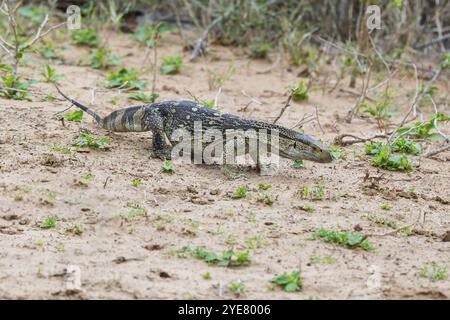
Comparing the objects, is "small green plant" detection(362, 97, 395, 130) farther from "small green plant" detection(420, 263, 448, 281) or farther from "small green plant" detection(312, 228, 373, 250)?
"small green plant" detection(420, 263, 448, 281)

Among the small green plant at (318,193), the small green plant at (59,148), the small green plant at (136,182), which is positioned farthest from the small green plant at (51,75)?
the small green plant at (318,193)

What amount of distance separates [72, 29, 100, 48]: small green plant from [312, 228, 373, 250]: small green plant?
6.32 metres

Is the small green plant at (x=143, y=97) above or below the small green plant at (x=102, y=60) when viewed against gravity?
below

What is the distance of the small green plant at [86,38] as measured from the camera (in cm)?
1127

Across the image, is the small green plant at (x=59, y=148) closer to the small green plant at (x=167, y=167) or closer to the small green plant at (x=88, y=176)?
the small green plant at (x=88, y=176)

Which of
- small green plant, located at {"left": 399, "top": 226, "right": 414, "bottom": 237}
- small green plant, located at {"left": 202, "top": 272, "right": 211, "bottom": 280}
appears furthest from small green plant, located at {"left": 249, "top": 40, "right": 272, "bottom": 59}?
small green plant, located at {"left": 202, "top": 272, "right": 211, "bottom": 280}

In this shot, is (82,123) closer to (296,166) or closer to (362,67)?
(296,166)

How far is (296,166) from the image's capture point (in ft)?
25.1

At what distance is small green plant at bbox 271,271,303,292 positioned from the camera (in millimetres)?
5023

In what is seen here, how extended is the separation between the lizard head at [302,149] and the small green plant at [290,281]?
7.50 feet

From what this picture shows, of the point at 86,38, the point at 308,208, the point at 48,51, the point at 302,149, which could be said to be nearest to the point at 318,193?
the point at 308,208

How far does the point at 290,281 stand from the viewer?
16.6 ft
